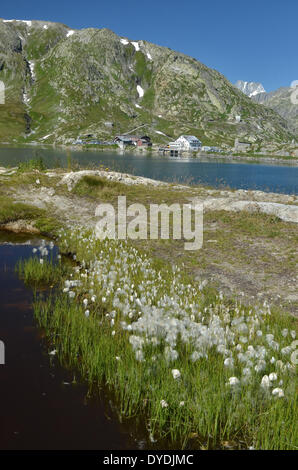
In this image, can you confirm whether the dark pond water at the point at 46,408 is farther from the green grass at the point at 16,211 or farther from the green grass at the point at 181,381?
the green grass at the point at 16,211

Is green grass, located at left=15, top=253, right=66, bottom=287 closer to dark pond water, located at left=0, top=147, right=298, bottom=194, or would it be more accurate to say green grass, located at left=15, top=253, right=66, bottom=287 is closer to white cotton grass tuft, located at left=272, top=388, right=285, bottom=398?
white cotton grass tuft, located at left=272, top=388, right=285, bottom=398

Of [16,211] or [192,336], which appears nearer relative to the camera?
[192,336]

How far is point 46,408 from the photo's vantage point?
6.09 meters

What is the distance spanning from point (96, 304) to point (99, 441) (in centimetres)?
504

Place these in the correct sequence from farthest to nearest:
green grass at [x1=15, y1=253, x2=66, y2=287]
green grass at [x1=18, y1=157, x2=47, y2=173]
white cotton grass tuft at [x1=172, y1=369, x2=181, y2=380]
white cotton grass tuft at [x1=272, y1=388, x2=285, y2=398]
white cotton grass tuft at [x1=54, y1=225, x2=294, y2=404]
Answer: green grass at [x1=18, y1=157, x2=47, y2=173], green grass at [x1=15, y1=253, x2=66, y2=287], white cotton grass tuft at [x1=54, y1=225, x2=294, y2=404], white cotton grass tuft at [x1=172, y1=369, x2=181, y2=380], white cotton grass tuft at [x1=272, y1=388, x2=285, y2=398]

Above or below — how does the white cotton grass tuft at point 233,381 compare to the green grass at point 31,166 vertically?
below

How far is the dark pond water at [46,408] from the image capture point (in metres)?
5.42

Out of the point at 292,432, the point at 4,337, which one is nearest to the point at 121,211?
the point at 4,337

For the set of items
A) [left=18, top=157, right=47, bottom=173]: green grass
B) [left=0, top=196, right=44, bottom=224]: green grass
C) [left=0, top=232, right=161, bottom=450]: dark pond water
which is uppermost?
[left=18, top=157, right=47, bottom=173]: green grass

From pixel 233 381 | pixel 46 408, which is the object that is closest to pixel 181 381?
pixel 233 381

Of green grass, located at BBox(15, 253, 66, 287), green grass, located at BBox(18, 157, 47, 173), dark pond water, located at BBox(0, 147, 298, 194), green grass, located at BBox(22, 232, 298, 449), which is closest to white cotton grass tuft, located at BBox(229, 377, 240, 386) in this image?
green grass, located at BBox(22, 232, 298, 449)

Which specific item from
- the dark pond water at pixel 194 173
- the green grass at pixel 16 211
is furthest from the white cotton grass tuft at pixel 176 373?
the dark pond water at pixel 194 173

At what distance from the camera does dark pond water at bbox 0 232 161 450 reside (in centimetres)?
542

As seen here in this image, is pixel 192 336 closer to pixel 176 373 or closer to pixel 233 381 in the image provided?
pixel 176 373
